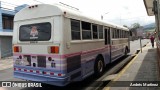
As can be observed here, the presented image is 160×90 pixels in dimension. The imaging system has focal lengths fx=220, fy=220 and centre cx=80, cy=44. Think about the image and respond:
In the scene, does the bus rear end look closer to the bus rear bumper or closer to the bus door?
the bus rear bumper

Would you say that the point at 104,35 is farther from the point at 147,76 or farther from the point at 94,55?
the point at 147,76

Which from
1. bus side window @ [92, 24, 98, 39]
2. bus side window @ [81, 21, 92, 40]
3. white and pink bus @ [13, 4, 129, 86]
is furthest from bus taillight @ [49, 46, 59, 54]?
bus side window @ [92, 24, 98, 39]

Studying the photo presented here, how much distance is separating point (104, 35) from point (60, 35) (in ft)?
15.0

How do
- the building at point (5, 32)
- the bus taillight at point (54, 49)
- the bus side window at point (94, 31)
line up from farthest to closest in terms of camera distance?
1. the building at point (5, 32)
2. the bus side window at point (94, 31)
3. the bus taillight at point (54, 49)

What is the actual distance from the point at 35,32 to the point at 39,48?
2.24 feet

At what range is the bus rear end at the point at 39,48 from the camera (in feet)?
22.7

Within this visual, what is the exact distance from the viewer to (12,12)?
32.5 meters

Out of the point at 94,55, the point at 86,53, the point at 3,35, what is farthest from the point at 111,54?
the point at 3,35

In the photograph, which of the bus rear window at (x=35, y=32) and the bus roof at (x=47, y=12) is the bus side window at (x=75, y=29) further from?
the bus rear window at (x=35, y=32)

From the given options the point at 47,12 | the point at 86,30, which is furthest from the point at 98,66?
the point at 47,12

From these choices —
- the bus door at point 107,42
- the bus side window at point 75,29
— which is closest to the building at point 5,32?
the bus door at point 107,42

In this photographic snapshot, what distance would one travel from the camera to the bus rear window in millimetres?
7285

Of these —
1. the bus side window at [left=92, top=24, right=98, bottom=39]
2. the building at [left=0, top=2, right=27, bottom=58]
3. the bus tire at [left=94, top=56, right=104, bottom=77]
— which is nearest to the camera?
the bus side window at [left=92, top=24, right=98, bottom=39]

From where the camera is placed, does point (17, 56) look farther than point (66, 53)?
Yes
